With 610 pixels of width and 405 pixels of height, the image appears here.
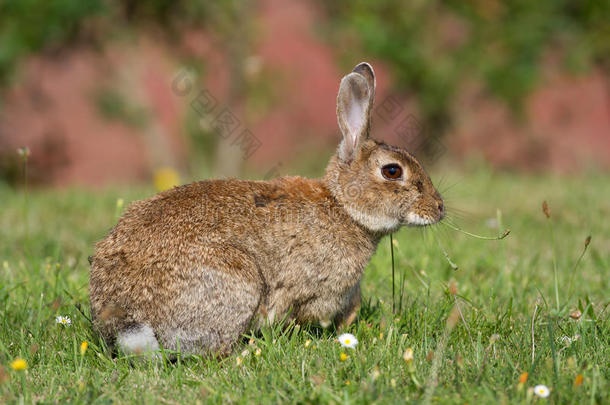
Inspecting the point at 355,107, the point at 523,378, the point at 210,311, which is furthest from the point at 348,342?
the point at 355,107

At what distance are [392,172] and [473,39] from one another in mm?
7858

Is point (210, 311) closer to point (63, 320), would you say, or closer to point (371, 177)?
point (63, 320)

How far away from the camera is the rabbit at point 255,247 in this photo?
3727 mm

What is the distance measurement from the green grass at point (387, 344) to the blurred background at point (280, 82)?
445 cm

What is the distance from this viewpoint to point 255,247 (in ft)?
13.4

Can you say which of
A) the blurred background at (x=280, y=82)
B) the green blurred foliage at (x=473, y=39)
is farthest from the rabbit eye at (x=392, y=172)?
the green blurred foliage at (x=473, y=39)

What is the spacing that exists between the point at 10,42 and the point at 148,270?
27.4 feet

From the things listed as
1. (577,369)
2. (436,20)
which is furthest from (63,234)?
(436,20)

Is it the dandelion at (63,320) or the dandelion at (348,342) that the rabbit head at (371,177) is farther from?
the dandelion at (63,320)

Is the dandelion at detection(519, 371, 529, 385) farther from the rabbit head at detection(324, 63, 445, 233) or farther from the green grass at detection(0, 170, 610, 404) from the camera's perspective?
the rabbit head at detection(324, 63, 445, 233)

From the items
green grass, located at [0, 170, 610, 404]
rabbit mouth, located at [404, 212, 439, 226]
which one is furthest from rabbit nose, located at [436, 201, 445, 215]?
green grass, located at [0, 170, 610, 404]

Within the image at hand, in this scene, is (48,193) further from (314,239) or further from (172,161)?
(314,239)

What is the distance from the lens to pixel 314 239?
14.0 ft

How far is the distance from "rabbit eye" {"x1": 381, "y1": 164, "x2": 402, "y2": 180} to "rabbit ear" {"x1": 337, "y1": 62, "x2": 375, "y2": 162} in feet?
0.85
